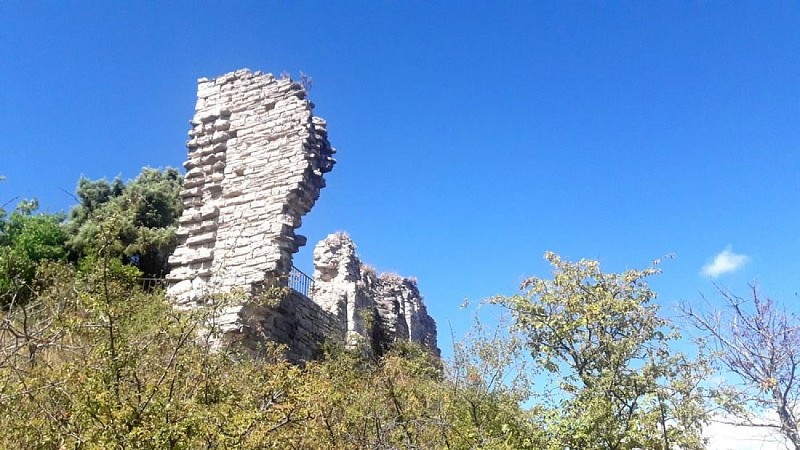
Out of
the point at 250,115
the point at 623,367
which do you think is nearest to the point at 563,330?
the point at 623,367

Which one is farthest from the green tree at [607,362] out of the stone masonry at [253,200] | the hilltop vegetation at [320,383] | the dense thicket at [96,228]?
the dense thicket at [96,228]

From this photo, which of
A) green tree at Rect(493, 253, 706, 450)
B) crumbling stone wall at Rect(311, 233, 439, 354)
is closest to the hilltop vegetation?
green tree at Rect(493, 253, 706, 450)

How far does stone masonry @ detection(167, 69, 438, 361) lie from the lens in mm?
8250

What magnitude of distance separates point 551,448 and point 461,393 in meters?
1.22

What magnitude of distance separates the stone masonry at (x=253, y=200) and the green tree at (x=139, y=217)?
7.21 feet

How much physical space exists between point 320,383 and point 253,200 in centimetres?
481

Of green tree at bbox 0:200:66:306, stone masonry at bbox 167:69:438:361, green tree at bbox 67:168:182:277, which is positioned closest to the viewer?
stone masonry at bbox 167:69:438:361

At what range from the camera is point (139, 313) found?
22.1ft

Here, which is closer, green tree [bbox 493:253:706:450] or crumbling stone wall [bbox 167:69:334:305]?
green tree [bbox 493:253:706:450]

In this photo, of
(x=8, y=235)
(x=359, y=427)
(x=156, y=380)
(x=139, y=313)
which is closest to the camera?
(x=156, y=380)

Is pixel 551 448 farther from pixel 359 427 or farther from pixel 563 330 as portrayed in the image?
pixel 359 427

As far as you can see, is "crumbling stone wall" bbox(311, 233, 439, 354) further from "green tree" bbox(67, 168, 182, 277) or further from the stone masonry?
"green tree" bbox(67, 168, 182, 277)

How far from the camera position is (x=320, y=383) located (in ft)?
15.9

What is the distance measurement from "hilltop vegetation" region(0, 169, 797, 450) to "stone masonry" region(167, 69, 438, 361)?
87 cm
